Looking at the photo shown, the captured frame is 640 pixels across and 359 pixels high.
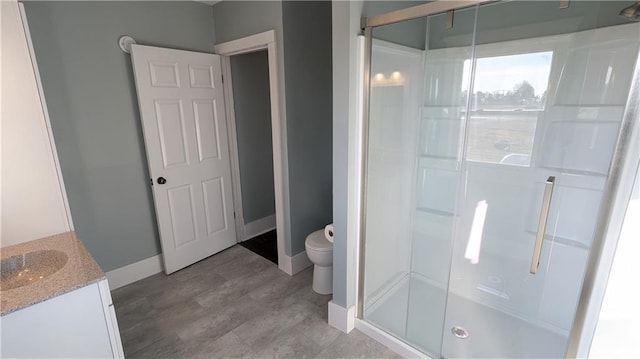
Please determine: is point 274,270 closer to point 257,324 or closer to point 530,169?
point 257,324

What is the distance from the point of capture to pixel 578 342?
3.97 ft

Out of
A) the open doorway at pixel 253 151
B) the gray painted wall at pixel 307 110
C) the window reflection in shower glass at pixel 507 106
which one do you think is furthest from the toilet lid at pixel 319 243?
the window reflection in shower glass at pixel 507 106

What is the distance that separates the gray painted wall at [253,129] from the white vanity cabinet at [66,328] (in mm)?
2054

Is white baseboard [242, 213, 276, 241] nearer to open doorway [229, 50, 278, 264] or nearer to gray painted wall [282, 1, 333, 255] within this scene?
open doorway [229, 50, 278, 264]

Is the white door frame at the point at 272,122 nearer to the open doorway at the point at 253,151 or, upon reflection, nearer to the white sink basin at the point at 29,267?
the open doorway at the point at 253,151

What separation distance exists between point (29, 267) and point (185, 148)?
1448 mm

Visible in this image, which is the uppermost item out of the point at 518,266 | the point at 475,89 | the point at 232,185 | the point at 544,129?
the point at 475,89

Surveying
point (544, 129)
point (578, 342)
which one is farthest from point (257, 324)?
point (544, 129)

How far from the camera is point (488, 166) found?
84.0 inches

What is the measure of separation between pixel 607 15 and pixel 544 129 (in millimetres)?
656

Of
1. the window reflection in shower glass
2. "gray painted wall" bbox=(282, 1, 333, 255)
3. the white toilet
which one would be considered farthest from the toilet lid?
the window reflection in shower glass

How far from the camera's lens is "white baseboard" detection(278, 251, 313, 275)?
2.69 metres

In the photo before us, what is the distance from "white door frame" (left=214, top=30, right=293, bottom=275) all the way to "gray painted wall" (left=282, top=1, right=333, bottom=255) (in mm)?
89

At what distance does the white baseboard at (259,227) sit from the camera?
337 cm
